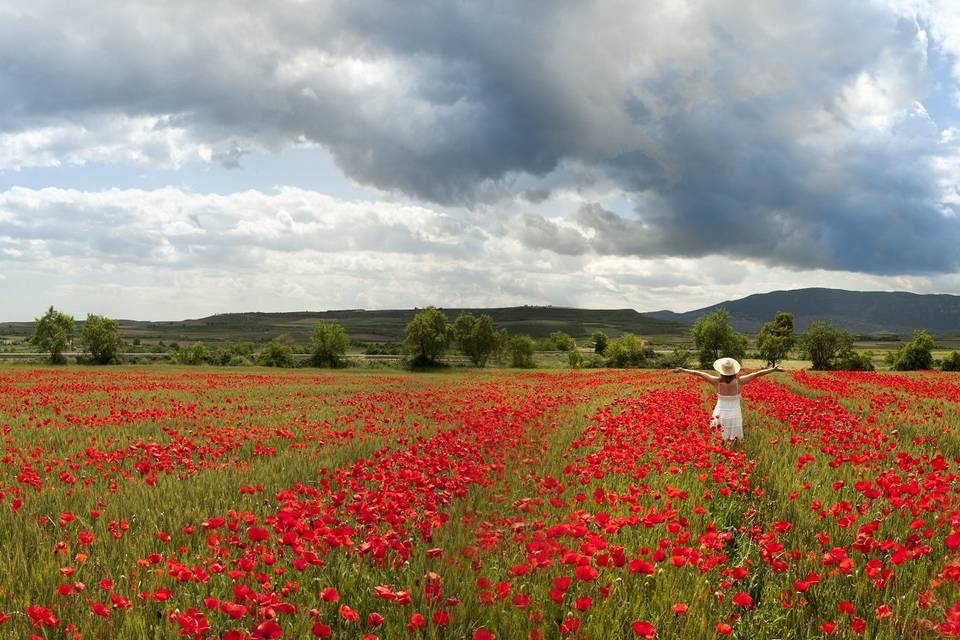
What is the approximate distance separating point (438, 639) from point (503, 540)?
1780 millimetres

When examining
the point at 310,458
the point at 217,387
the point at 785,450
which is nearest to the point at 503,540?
the point at 310,458

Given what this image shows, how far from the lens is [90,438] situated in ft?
42.8

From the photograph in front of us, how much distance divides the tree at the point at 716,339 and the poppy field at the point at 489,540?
75020 mm

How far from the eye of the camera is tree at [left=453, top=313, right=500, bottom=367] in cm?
7888

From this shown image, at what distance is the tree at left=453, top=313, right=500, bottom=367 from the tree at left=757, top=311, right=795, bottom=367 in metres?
35.8

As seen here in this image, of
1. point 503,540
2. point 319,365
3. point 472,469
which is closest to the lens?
point 503,540

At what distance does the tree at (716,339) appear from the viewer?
85000 mm

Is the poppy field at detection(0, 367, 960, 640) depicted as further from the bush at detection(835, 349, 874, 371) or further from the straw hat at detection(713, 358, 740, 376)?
the bush at detection(835, 349, 874, 371)

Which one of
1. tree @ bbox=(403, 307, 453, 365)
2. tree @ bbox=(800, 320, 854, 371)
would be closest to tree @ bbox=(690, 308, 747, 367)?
tree @ bbox=(800, 320, 854, 371)

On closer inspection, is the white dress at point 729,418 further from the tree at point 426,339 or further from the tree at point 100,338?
the tree at point 100,338

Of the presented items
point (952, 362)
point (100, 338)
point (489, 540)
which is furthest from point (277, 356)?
point (489, 540)

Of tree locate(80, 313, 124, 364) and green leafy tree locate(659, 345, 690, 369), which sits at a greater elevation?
tree locate(80, 313, 124, 364)

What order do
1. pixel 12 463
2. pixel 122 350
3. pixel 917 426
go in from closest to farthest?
pixel 12 463, pixel 917 426, pixel 122 350

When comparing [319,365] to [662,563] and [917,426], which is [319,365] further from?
[662,563]
